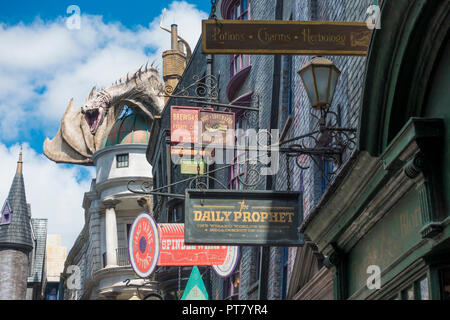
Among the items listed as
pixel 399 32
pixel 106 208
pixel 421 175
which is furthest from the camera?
pixel 106 208

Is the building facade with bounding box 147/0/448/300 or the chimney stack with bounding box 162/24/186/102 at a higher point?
the chimney stack with bounding box 162/24/186/102

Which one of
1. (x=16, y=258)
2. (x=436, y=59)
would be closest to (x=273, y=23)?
(x=436, y=59)

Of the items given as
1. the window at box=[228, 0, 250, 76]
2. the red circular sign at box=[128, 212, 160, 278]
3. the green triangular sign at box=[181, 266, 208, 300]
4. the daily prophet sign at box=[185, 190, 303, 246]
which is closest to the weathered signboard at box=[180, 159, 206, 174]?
the window at box=[228, 0, 250, 76]

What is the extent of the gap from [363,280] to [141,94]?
38484 mm

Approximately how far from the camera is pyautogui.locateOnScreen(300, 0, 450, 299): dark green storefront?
650 cm

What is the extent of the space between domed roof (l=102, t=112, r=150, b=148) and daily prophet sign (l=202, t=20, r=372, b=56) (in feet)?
121

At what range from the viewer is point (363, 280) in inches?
337

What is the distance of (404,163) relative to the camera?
687 centimetres

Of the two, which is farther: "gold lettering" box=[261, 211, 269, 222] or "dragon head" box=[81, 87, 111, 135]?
"dragon head" box=[81, 87, 111, 135]

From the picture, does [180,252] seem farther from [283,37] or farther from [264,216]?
[283,37]

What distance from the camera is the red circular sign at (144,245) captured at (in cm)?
1666

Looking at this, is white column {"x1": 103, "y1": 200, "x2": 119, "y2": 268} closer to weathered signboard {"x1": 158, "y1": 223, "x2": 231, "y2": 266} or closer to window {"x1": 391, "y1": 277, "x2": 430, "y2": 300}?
weathered signboard {"x1": 158, "y1": 223, "x2": 231, "y2": 266}

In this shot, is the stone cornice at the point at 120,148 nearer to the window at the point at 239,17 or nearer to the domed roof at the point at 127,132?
the domed roof at the point at 127,132
